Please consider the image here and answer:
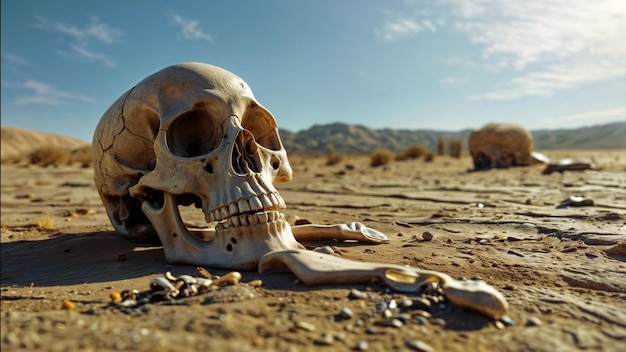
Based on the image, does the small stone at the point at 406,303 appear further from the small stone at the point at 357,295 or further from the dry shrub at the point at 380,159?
the dry shrub at the point at 380,159

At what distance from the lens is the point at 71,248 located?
454cm

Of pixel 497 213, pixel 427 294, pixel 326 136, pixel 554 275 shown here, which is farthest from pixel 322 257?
pixel 326 136

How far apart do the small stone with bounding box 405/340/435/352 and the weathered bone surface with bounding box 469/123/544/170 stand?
46.3 feet

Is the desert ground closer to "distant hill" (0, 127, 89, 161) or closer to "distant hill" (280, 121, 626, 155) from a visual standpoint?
"distant hill" (0, 127, 89, 161)

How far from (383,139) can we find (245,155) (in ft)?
310

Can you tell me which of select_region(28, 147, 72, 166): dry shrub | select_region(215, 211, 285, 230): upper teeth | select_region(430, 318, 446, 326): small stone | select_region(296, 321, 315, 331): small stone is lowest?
select_region(430, 318, 446, 326): small stone

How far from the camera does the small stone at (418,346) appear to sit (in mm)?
1802

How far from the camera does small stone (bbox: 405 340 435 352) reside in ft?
→ 5.91

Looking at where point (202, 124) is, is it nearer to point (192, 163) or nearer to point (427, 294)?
point (192, 163)

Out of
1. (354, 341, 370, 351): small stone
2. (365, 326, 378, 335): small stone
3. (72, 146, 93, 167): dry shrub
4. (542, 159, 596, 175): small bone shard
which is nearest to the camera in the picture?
(354, 341, 370, 351): small stone

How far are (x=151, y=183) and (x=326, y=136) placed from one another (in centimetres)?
9041

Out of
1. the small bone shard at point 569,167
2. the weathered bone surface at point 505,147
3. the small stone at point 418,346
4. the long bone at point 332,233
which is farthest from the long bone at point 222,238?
the weathered bone surface at point 505,147

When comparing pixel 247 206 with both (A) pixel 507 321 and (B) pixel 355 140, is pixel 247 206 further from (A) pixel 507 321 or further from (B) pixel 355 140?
(B) pixel 355 140

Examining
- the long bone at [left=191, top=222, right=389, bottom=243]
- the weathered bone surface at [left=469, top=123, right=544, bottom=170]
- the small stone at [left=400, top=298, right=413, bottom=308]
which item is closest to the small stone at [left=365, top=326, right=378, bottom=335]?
the small stone at [left=400, top=298, right=413, bottom=308]
